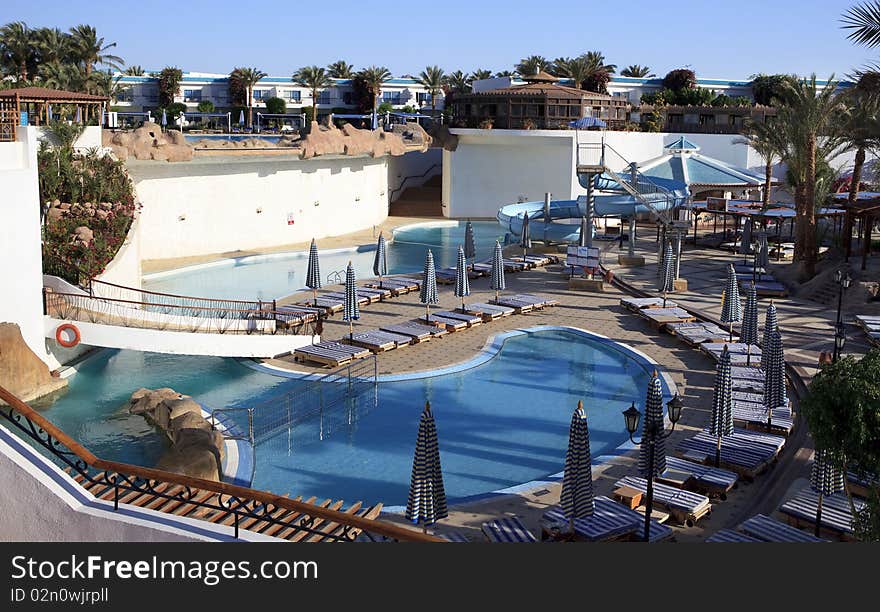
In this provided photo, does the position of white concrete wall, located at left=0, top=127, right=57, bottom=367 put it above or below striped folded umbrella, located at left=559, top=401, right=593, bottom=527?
above

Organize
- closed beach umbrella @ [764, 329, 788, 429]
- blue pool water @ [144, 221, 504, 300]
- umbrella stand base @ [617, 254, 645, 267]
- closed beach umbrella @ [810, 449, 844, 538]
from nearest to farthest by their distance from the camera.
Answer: closed beach umbrella @ [810, 449, 844, 538]
closed beach umbrella @ [764, 329, 788, 429]
blue pool water @ [144, 221, 504, 300]
umbrella stand base @ [617, 254, 645, 267]

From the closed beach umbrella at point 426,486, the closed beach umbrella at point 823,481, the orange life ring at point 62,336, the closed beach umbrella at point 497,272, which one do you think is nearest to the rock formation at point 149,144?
the orange life ring at point 62,336

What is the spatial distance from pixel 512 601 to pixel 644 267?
1123 inches

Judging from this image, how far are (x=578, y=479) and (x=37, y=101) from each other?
2043cm

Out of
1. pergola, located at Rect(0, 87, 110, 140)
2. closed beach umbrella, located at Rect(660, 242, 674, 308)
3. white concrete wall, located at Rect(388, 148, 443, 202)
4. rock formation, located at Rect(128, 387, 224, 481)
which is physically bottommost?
rock formation, located at Rect(128, 387, 224, 481)

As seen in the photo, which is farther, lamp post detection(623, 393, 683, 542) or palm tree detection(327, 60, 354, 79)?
palm tree detection(327, 60, 354, 79)

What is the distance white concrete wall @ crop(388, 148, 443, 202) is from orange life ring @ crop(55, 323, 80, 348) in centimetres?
3076

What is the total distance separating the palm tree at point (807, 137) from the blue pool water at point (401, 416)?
1072cm

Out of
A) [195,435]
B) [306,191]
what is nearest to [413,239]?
[306,191]

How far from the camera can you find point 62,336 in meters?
19.4

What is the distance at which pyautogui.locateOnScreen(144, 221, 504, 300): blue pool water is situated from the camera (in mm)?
29594

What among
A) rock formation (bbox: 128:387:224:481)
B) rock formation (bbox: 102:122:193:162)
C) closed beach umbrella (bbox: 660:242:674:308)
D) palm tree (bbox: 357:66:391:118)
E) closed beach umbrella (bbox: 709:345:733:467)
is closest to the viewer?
rock formation (bbox: 128:387:224:481)

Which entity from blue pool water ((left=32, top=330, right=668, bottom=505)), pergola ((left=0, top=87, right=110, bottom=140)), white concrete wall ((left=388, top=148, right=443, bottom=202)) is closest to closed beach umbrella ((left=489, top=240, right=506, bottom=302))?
blue pool water ((left=32, top=330, right=668, bottom=505))

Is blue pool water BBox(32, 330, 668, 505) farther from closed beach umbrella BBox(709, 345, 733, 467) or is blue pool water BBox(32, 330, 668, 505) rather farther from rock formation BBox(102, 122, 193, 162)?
rock formation BBox(102, 122, 193, 162)
